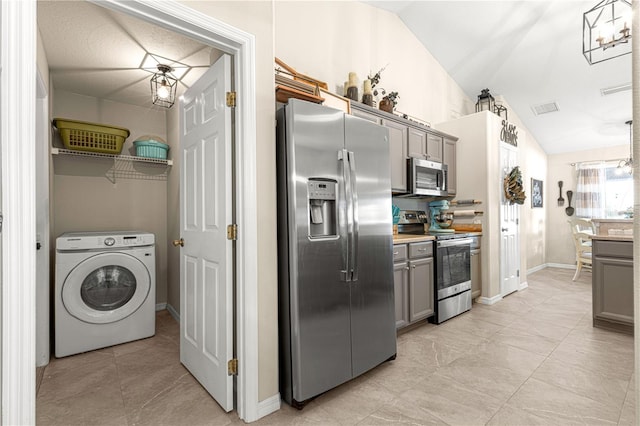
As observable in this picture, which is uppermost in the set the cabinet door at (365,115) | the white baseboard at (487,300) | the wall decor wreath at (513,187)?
the cabinet door at (365,115)

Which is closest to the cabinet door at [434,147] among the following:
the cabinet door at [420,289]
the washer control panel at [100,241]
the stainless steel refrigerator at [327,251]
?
the cabinet door at [420,289]

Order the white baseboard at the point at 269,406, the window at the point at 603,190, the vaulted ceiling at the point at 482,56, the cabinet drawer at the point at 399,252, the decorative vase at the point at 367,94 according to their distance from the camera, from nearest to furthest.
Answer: the white baseboard at the point at 269,406 < the vaulted ceiling at the point at 482,56 < the cabinet drawer at the point at 399,252 < the decorative vase at the point at 367,94 < the window at the point at 603,190

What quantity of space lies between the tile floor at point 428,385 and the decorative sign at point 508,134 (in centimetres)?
257

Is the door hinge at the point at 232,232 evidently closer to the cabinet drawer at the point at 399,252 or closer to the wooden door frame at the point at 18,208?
the wooden door frame at the point at 18,208

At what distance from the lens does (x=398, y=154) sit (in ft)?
11.3

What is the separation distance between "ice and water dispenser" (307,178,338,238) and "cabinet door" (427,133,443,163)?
89.5 inches

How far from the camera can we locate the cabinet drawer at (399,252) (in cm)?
Result: 281

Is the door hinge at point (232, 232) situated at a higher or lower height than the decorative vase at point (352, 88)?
lower

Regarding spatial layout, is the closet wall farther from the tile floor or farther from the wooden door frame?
the wooden door frame

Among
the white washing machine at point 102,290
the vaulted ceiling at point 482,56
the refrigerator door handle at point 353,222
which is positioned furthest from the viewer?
the white washing machine at point 102,290

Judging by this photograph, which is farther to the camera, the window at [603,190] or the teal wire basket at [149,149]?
the window at [603,190]

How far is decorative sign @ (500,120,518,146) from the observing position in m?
4.40

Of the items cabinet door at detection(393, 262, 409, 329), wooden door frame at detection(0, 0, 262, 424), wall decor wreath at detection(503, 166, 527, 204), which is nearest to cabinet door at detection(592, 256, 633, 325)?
wall decor wreath at detection(503, 166, 527, 204)

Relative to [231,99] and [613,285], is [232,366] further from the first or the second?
[613,285]
